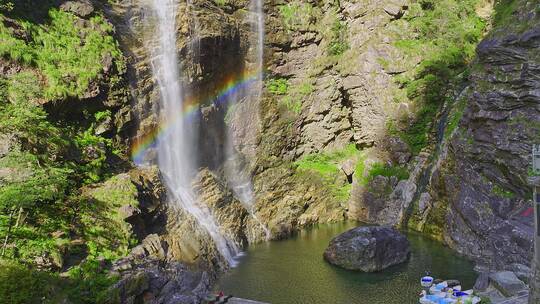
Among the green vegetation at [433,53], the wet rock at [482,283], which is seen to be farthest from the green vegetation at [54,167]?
the green vegetation at [433,53]

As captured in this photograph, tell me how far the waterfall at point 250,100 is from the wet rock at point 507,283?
16.9 metres

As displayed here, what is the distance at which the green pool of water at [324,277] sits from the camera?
21531mm

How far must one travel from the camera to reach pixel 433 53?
38.1 metres

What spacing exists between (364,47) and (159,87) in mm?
19903

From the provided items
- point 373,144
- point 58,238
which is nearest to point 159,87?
point 58,238

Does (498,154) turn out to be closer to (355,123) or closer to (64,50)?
(355,123)

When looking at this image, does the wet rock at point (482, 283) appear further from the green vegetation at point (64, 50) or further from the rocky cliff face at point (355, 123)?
the green vegetation at point (64, 50)

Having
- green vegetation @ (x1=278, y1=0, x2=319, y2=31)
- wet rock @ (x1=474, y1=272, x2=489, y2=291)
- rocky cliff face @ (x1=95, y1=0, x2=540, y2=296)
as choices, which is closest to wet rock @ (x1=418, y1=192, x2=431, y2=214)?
rocky cliff face @ (x1=95, y1=0, x2=540, y2=296)

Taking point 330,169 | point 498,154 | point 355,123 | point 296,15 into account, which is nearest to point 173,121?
point 330,169

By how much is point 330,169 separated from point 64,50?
24.6 m

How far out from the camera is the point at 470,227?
89.6 ft

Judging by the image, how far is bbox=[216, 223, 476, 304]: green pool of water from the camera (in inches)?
848

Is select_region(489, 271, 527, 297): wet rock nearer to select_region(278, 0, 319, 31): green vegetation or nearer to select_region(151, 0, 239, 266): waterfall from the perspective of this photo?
select_region(151, 0, 239, 266): waterfall

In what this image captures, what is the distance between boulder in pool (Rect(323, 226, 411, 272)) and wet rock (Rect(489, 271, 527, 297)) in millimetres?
6112
